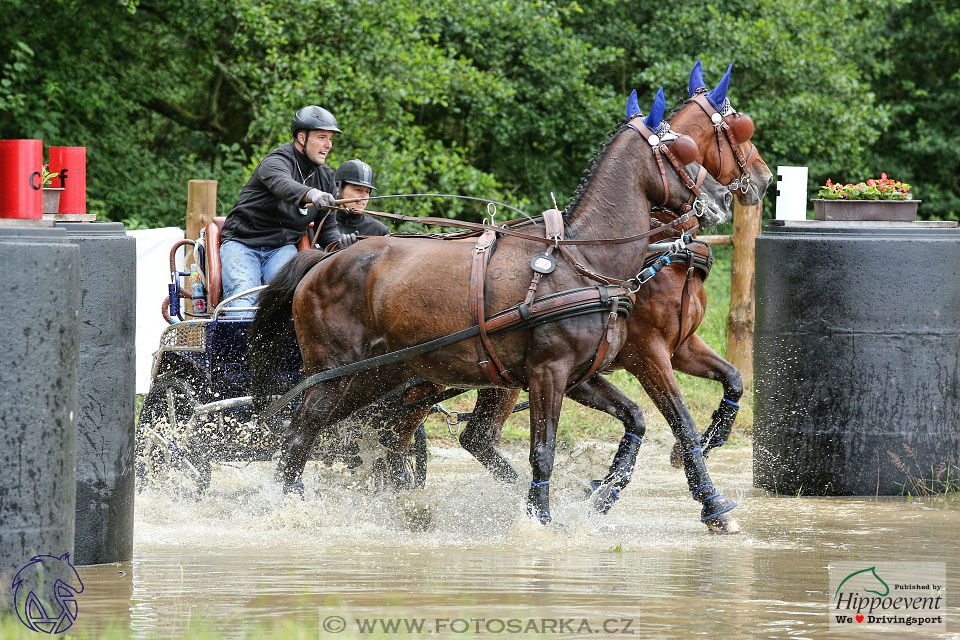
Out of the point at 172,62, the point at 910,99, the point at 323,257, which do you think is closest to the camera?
the point at 323,257

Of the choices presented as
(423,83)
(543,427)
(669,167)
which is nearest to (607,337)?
(543,427)

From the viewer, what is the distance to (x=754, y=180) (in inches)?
280

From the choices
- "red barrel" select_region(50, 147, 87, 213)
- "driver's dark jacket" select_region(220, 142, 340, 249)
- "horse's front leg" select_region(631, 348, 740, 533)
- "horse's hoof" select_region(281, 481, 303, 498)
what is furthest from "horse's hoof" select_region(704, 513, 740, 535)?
"red barrel" select_region(50, 147, 87, 213)

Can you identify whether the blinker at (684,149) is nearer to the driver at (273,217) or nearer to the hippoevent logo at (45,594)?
the driver at (273,217)

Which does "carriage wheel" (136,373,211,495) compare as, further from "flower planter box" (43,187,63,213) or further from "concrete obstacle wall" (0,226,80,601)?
"concrete obstacle wall" (0,226,80,601)

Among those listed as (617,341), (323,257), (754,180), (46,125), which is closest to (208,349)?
(323,257)

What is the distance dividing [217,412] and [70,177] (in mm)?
1902

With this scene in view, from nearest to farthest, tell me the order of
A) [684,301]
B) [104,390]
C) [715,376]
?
[104,390], [684,301], [715,376]

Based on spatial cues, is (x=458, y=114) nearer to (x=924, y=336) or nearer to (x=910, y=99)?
(x=910, y=99)

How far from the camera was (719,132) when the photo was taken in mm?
6859

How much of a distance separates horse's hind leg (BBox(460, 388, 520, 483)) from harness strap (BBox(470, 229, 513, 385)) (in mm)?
1105

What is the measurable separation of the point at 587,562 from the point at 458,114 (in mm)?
10942

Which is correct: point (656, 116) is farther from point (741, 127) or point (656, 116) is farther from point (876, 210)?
point (876, 210)

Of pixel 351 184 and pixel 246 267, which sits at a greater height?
pixel 351 184
